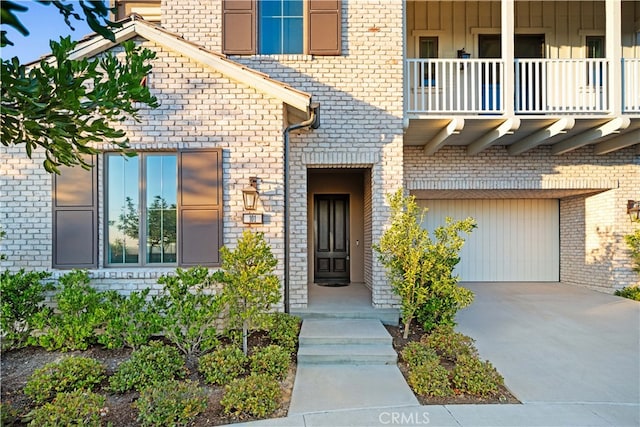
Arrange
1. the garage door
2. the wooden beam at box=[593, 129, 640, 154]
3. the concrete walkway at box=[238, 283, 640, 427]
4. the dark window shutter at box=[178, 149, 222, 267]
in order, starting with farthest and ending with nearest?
the garage door, the wooden beam at box=[593, 129, 640, 154], the dark window shutter at box=[178, 149, 222, 267], the concrete walkway at box=[238, 283, 640, 427]

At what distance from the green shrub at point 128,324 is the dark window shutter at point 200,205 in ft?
2.94

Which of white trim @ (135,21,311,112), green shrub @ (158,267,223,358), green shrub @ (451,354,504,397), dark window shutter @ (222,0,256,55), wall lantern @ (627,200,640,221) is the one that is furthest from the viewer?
wall lantern @ (627,200,640,221)

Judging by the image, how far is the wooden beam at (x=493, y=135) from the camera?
19.8 ft

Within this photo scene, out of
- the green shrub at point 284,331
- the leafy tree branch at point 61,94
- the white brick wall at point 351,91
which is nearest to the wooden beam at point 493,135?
the white brick wall at point 351,91

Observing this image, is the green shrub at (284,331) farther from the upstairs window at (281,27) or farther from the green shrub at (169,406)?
the upstairs window at (281,27)

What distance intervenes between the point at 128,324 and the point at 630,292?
9.26 m

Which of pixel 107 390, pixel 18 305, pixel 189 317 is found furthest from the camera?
pixel 18 305

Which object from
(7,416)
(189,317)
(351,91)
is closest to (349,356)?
(189,317)

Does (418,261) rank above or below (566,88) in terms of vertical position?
below

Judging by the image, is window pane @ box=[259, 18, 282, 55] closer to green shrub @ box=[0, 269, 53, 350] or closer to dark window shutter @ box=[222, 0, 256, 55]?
dark window shutter @ box=[222, 0, 256, 55]

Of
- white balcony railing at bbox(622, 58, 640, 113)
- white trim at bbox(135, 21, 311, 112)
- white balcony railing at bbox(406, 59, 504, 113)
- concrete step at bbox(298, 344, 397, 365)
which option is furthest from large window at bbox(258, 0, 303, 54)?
white balcony railing at bbox(622, 58, 640, 113)

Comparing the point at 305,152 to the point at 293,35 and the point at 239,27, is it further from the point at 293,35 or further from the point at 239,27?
the point at 239,27

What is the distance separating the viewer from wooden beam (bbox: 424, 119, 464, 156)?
605 centimetres

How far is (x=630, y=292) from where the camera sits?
732 cm
